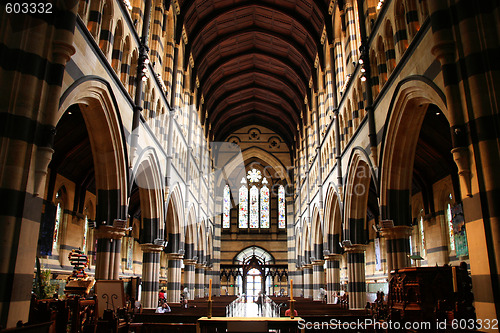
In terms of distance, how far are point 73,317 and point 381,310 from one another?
6.72 metres

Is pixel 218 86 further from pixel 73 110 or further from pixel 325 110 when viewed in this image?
pixel 73 110

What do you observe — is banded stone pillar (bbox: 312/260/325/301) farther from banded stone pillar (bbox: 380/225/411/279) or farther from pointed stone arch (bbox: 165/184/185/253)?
banded stone pillar (bbox: 380/225/411/279)

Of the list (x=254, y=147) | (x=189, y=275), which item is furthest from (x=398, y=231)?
(x=254, y=147)

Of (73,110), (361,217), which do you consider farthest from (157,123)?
(361,217)

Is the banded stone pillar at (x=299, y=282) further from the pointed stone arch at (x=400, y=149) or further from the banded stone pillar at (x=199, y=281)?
the pointed stone arch at (x=400, y=149)

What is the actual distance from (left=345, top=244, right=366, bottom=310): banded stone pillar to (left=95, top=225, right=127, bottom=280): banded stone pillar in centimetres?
893

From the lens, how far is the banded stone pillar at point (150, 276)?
619 inches

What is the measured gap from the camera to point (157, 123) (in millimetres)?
15953

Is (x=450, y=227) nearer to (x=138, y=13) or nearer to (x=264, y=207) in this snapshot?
(x=138, y=13)

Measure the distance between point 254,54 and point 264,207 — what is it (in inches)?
611

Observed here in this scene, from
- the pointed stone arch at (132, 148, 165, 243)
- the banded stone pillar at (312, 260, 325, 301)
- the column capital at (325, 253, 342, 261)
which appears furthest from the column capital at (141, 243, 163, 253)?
the banded stone pillar at (312, 260, 325, 301)

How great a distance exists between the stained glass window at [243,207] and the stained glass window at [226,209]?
3.56ft

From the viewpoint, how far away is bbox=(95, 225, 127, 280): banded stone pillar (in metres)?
11.3

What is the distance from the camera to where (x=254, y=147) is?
120 feet
